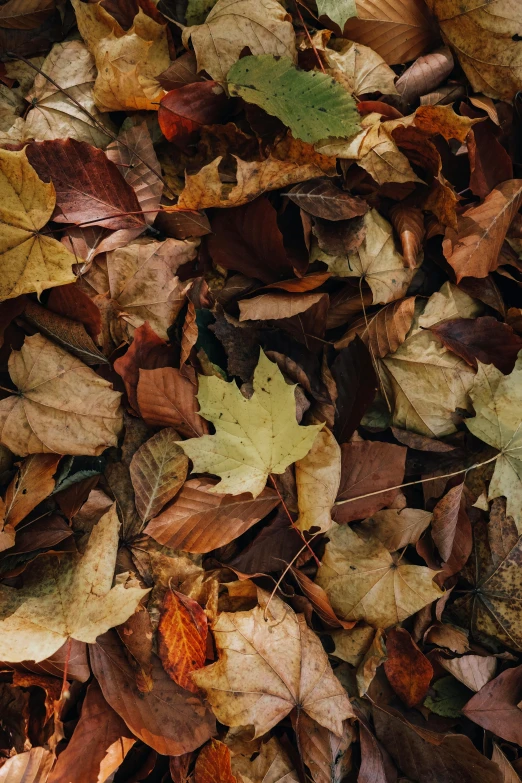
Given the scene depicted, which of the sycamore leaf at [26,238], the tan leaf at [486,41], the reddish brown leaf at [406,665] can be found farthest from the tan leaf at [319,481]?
the tan leaf at [486,41]

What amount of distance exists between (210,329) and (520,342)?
41.2 inches

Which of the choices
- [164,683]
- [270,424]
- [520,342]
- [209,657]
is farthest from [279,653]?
[520,342]

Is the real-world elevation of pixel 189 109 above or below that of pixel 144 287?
above

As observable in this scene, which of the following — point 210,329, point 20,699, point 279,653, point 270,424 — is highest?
point 210,329

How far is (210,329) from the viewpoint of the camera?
174 centimetres

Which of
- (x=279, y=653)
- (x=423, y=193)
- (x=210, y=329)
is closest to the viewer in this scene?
(x=279, y=653)

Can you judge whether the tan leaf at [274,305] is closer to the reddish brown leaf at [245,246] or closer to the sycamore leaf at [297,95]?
the reddish brown leaf at [245,246]

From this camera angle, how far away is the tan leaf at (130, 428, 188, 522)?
169 cm

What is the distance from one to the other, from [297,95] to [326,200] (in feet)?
1.09

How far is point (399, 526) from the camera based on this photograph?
183 cm

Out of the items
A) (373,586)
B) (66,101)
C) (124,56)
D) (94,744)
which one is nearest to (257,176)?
(124,56)

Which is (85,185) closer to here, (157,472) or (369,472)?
(157,472)

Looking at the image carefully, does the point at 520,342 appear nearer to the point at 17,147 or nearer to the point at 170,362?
the point at 170,362

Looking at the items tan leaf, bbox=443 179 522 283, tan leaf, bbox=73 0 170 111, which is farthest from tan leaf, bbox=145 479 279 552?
tan leaf, bbox=73 0 170 111
